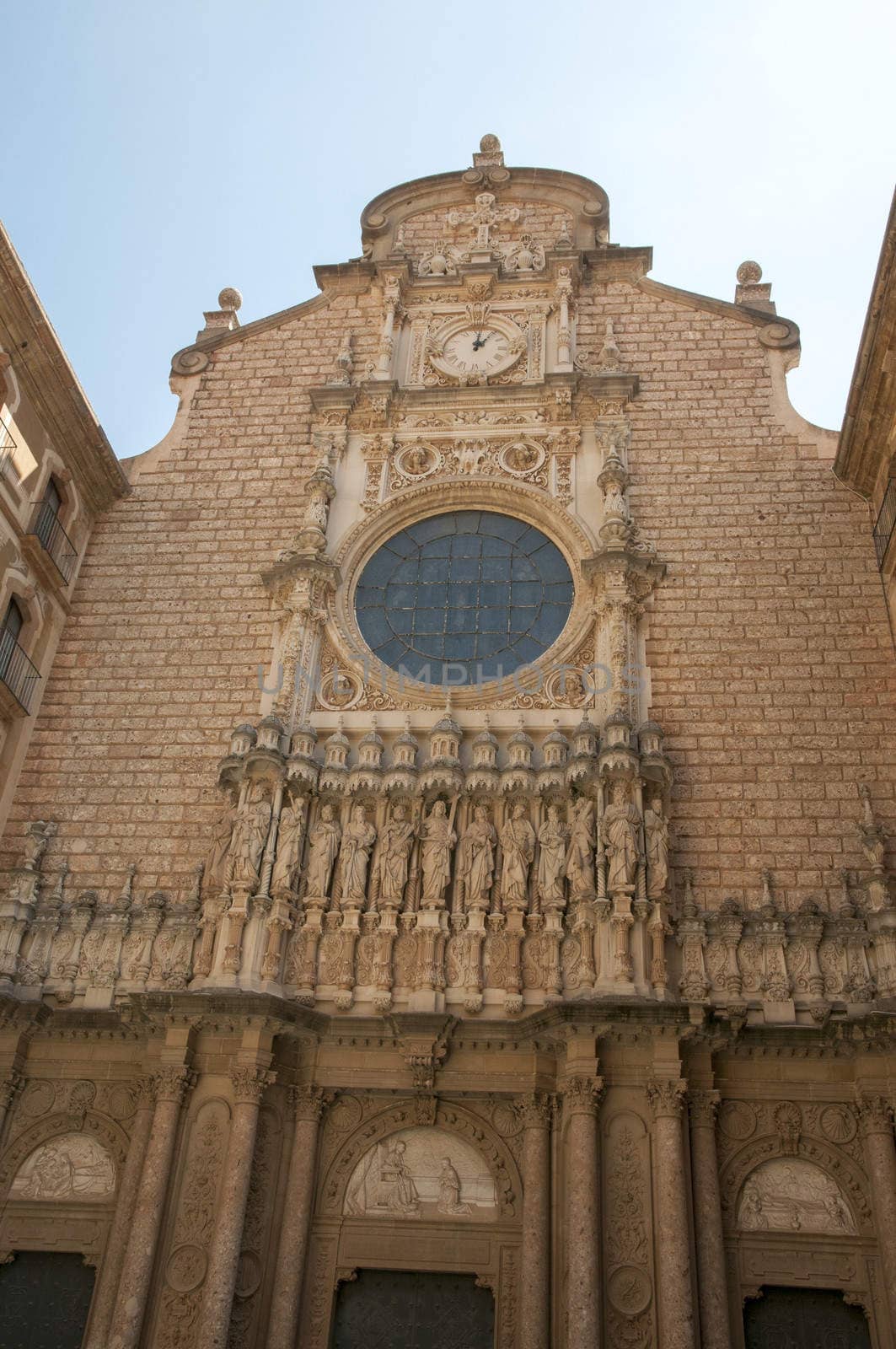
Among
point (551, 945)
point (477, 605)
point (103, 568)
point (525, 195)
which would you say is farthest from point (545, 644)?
point (525, 195)

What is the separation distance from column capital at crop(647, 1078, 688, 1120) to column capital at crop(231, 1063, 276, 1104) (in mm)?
3408

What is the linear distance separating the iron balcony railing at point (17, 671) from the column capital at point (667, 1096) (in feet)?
25.7

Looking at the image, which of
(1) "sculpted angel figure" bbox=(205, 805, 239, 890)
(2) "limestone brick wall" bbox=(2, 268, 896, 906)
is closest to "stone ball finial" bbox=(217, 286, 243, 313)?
(2) "limestone brick wall" bbox=(2, 268, 896, 906)

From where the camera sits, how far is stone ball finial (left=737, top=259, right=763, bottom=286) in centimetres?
1670

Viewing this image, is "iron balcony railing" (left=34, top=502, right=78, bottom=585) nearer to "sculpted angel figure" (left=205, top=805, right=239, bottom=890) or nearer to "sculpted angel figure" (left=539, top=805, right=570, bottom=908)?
"sculpted angel figure" (left=205, top=805, right=239, bottom=890)

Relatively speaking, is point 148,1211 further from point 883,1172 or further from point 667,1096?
point 883,1172

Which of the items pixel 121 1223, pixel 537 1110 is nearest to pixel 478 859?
pixel 537 1110

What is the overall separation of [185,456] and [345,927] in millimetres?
7294

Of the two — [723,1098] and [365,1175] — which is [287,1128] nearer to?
[365,1175]

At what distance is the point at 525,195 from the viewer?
17.9 metres

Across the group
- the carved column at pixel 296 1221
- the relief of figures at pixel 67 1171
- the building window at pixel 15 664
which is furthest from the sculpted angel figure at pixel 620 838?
the building window at pixel 15 664

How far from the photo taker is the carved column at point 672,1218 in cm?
950

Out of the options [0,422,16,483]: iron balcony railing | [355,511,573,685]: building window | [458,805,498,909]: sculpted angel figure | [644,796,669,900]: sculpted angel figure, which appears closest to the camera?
[644,796,669,900]: sculpted angel figure

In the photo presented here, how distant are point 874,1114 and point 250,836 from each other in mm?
6219
